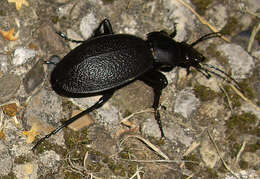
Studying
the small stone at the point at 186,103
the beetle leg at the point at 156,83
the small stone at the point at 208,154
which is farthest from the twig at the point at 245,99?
the beetle leg at the point at 156,83

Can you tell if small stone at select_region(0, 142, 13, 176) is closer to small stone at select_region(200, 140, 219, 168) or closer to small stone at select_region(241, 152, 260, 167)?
small stone at select_region(200, 140, 219, 168)

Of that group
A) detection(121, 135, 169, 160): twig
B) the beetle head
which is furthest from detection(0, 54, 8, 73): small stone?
the beetle head

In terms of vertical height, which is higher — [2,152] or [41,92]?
[41,92]

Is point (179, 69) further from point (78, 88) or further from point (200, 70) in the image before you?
point (78, 88)

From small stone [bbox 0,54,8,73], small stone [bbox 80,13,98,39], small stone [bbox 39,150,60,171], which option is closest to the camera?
small stone [bbox 39,150,60,171]

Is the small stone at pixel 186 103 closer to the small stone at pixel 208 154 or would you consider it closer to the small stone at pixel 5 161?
the small stone at pixel 208 154

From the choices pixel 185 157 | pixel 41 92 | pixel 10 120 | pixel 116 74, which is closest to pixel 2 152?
pixel 10 120
